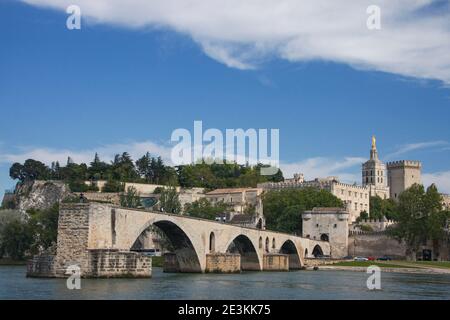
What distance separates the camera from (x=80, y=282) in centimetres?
4009

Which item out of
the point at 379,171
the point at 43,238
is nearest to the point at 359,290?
the point at 43,238

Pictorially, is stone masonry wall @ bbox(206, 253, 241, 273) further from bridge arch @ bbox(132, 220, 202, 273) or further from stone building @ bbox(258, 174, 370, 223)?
stone building @ bbox(258, 174, 370, 223)

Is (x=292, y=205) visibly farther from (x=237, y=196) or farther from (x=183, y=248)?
(x=183, y=248)

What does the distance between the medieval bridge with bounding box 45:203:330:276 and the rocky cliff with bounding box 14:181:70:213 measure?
44.8m

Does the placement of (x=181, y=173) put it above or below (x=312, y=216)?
above

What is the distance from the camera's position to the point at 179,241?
197ft

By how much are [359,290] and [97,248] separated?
16164 millimetres

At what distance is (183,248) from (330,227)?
46704mm

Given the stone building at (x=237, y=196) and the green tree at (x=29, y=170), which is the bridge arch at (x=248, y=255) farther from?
the green tree at (x=29, y=170)

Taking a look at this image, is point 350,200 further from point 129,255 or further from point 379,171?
point 129,255

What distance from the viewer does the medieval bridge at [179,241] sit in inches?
1743

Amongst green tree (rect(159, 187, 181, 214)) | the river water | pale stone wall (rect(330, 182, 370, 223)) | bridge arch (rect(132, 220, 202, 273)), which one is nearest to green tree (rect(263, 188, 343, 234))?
pale stone wall (rect(330, 182, 370, 223))

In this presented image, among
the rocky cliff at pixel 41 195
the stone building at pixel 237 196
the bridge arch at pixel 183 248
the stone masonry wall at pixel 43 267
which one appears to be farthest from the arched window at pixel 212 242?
the stone building at pixel 237 196

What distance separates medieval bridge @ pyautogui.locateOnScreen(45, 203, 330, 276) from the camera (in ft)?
145
